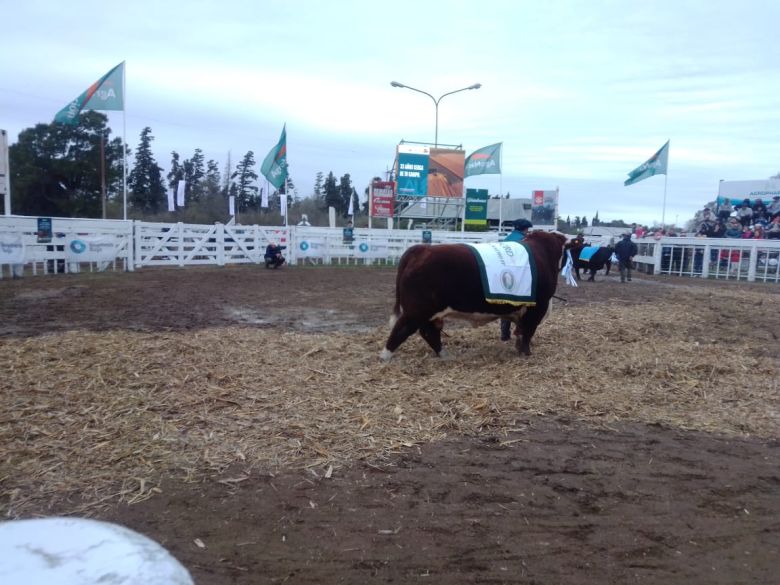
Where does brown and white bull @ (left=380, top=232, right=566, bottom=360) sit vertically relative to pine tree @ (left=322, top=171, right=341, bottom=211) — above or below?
below

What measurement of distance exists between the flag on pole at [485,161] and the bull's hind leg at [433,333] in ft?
96.5

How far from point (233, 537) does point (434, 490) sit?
47.7 inches

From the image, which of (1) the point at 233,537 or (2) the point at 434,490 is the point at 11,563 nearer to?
(1) the point at 233,537

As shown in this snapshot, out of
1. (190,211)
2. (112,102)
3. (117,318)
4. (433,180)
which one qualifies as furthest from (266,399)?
(190,211)

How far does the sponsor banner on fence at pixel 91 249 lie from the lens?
1664 centimetres

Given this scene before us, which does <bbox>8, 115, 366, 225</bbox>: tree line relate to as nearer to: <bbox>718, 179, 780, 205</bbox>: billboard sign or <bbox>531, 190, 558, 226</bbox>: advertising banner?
<bbox>531, 190, 558, 226</bbox>: advertising banner

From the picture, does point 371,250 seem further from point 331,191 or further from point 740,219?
point 331,191

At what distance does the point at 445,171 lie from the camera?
3284 centimetres

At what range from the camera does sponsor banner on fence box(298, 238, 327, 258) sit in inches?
946

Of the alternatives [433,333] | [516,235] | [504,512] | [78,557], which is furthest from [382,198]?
[78,557]

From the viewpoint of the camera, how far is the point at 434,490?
3.61 m

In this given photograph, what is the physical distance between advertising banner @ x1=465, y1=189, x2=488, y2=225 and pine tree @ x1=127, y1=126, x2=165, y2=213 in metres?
25.4

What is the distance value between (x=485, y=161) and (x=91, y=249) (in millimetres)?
23935

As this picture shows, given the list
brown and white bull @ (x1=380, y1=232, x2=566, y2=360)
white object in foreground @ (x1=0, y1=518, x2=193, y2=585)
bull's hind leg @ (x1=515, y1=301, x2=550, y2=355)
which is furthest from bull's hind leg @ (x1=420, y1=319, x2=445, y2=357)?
white object in foreground @ (x1=0, y1=518, x2=193, y2=585)
